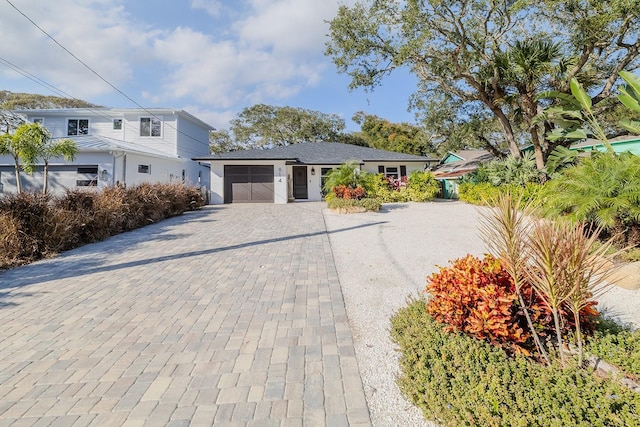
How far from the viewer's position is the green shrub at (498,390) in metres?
1.58

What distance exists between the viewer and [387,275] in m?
5.05

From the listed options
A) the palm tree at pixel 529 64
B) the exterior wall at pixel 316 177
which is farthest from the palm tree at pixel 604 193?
the exterior wall at pixel 316 177

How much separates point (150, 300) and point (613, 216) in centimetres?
770

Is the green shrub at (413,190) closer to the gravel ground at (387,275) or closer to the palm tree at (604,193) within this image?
the gravel ground at (387,275)

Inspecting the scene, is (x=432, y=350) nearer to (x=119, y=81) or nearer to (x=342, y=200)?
(x=342, y=200)

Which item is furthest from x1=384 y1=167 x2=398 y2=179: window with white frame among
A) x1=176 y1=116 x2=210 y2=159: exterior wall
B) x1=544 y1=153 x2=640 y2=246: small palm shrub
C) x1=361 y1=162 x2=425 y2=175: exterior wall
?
x1=544 y1=153 x2=640 y2=246: small palm shrub

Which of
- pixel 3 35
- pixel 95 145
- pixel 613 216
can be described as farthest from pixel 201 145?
pixel 613 216

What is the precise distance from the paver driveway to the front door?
1476 cm

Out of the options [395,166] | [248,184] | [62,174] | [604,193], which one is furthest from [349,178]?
[62,174]

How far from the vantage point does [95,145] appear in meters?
15.1

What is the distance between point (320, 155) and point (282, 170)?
11.9 ft

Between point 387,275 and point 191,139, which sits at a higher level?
point 191,139

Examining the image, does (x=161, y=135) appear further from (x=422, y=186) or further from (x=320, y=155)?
(x=422, y=186)

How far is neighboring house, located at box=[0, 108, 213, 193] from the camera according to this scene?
49.4ft
